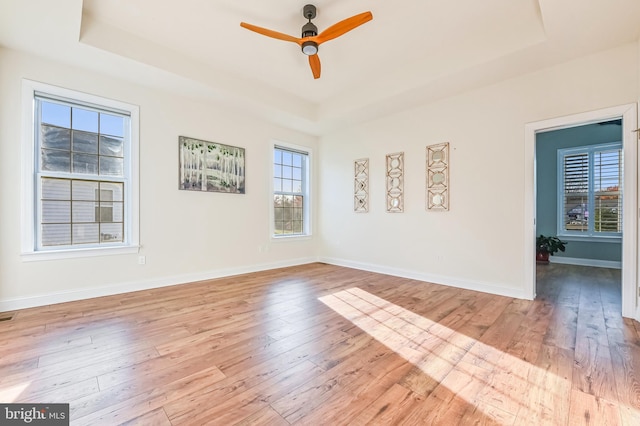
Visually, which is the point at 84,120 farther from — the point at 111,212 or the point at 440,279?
the point at 440,279

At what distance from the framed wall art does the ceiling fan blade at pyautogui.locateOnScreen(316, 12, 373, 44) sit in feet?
8.40

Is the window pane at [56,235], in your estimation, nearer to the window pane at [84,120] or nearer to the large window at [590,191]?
the window pane at [84,120]

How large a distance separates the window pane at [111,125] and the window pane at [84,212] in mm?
950

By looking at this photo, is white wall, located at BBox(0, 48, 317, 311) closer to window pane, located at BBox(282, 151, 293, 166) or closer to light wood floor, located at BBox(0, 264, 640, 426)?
window pane, located at BBox(282, 151, 293, 166)

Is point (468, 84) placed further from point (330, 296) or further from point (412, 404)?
point (412, 404)

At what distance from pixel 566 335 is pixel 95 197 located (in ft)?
Answer: 17.4

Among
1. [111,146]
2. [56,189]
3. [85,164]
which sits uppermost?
[111,146]

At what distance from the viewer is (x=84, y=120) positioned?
3537 mm

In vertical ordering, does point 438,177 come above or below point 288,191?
above

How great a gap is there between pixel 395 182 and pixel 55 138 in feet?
15.4

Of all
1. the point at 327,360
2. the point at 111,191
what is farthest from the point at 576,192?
the point at 111,191

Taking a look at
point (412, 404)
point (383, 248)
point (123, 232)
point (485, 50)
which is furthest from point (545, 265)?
point (123, 232)

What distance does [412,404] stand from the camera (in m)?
1.56

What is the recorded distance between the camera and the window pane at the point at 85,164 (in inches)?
136
